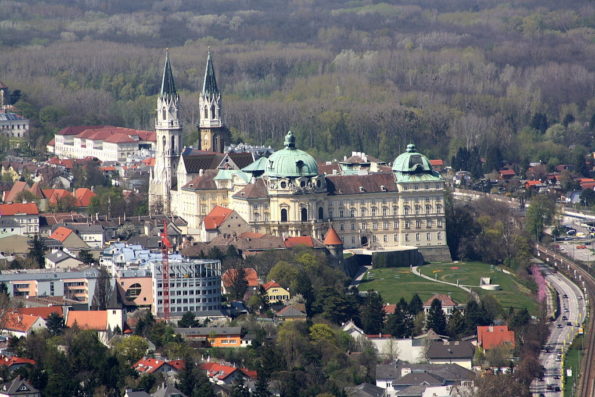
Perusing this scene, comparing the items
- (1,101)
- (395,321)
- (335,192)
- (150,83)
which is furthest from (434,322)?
(150,83)

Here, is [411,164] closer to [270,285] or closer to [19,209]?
[270,285]

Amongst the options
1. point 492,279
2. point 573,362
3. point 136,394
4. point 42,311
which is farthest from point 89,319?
point 492,279

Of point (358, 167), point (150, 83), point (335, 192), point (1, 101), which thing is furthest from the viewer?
point (150, 83)

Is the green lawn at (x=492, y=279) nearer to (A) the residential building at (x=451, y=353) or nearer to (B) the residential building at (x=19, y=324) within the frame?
(A) the residential building at (x=451, y=353)

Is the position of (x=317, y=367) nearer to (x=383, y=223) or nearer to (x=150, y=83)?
(x=383, y=223)

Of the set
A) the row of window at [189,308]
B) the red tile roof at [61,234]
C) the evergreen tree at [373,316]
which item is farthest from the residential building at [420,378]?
the red tile roof at [61,234]

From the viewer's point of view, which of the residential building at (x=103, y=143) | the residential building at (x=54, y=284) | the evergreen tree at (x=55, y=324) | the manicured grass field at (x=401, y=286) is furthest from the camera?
the residential building at (x=103, y=143)

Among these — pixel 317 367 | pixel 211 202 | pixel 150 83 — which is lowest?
pixel 317 367
